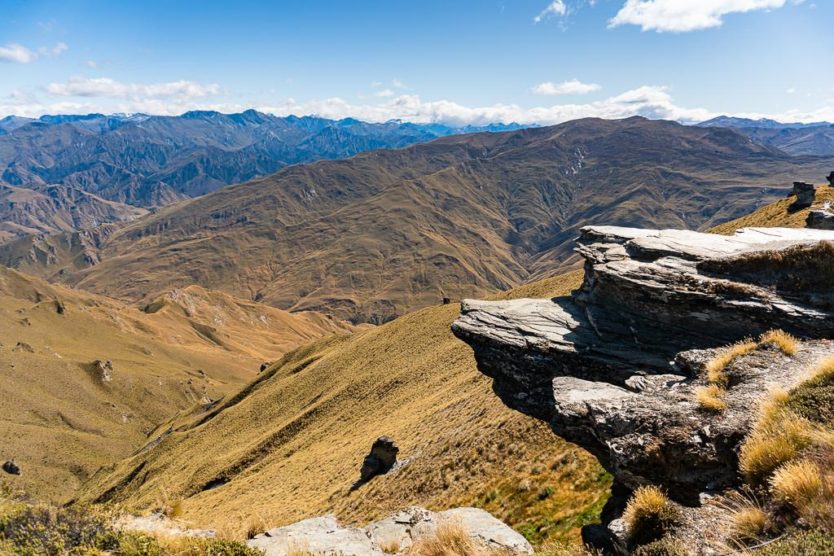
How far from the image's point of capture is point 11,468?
91.1 metres

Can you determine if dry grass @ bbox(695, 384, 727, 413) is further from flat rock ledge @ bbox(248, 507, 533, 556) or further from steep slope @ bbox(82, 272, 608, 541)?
steep slope @ bbox(82, 272, 608, 541)

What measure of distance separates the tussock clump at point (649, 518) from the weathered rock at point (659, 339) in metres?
1.39

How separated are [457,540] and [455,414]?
83.5ft

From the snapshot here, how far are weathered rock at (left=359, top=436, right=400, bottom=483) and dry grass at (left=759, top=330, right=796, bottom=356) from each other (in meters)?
25.0

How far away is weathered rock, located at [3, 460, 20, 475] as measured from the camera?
90.2m

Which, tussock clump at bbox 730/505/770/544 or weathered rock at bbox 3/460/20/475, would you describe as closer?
tussock clump at bbox 730/505/770/544

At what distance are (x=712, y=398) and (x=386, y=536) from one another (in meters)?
9.80

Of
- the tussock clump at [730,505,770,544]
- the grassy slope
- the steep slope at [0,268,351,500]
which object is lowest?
the steep slope at [0,268,351,500]

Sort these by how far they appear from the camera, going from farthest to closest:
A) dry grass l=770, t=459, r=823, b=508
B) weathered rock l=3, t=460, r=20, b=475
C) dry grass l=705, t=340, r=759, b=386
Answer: weathered rock l=3, t=460, r=20, b=475 → dry grass l=705, t=340, r=759, b=386 → dry grass l=770, t=459, r=823, b=508

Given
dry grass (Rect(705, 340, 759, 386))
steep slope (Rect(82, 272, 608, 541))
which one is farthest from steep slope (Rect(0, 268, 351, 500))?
dry grass (Rect(705, 340, 759, 386))

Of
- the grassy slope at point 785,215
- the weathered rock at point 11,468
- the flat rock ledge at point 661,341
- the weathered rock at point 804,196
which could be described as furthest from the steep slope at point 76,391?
the weathered rock at point 804,196

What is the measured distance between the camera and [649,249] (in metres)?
19.6

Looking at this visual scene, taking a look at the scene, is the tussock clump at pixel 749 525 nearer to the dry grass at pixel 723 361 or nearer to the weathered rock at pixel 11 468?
the dry grass at pixel 723 361

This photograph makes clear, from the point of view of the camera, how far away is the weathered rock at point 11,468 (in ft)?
296
